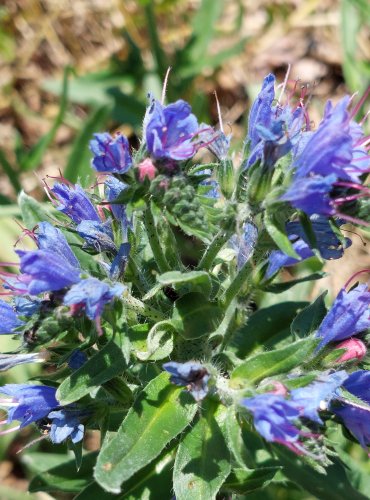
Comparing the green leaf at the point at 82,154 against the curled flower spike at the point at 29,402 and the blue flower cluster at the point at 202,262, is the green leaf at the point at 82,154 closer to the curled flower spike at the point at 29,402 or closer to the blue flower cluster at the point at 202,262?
the blue flower cluster at the point at 202,262

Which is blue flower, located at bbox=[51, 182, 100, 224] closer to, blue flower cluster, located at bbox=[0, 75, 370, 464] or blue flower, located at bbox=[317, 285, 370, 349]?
blue flower cluster, located at bbox=[0, 75, 370, 464]

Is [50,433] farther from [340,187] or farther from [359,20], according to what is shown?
[359,20]

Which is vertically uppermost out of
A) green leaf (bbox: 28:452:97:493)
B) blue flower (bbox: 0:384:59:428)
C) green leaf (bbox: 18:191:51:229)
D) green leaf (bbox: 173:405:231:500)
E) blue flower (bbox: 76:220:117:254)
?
green leaf (bbox: 18:191:51:229)

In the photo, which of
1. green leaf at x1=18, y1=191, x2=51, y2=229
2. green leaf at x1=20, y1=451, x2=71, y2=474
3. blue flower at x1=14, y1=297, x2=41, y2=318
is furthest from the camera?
green leaf at x1=20, y1=451, x2=71, y2=474

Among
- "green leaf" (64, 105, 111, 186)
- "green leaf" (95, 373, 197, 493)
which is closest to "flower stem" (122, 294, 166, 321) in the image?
"green leaf" (95, 373, 197, 493)

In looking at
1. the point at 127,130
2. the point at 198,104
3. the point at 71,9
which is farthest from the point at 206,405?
the point at 71,9

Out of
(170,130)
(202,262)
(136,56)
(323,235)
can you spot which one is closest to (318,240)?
(323,235)

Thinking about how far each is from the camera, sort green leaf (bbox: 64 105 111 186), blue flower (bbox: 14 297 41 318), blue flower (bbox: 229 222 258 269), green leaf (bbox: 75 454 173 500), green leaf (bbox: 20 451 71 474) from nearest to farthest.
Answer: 1. blue flower (bbox: 14 297 41 318)
2. blue flower (bbox: 229 222 258 269)
3. green leaf (bbox: 75 454 173 500)
4. green leaf (bbox: 20 451 71 474)
5. green leaf (bbox: 64 105 111 186)
